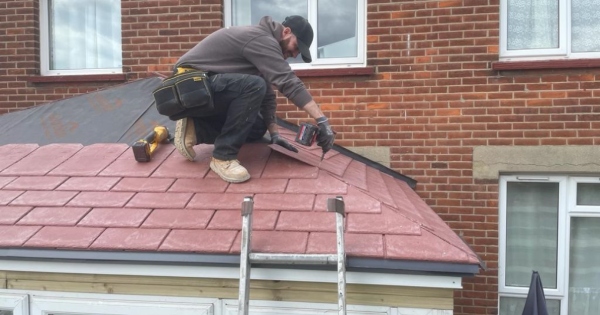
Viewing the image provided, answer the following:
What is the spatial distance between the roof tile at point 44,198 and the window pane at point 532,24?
4.25m

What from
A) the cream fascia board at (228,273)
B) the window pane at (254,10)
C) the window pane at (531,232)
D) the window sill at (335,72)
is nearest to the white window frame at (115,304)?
the cream fascia board at (228,273)

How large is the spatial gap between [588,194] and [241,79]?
3.53 meters

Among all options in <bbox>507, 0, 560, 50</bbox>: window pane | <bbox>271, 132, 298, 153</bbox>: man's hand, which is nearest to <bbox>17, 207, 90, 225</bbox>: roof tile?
<bbox>271, 132, 298, 153</bbox>: man's hand

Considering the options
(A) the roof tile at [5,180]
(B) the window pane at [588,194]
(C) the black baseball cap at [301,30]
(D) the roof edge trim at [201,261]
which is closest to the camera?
(D) the roof edge trim at [201,261]

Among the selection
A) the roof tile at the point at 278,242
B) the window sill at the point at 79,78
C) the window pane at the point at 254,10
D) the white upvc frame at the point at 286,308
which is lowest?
the white upvc frame at the point at 286,308

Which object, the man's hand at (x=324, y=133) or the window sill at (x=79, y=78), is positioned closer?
the man's hand at (x=324, y=133)

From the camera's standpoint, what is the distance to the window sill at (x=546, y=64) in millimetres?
4664

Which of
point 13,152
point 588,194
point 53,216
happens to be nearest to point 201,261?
point 53,216

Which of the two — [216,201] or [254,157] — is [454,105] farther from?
[216,201]

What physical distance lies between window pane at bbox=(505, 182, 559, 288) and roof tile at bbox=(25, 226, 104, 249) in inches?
151

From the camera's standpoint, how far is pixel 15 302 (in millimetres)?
3305

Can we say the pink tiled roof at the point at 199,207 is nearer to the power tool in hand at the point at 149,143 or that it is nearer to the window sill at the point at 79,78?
the power tool in hand at the point at 149,143

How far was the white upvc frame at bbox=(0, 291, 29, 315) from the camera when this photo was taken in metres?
3.29

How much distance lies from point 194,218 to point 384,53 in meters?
2.80
